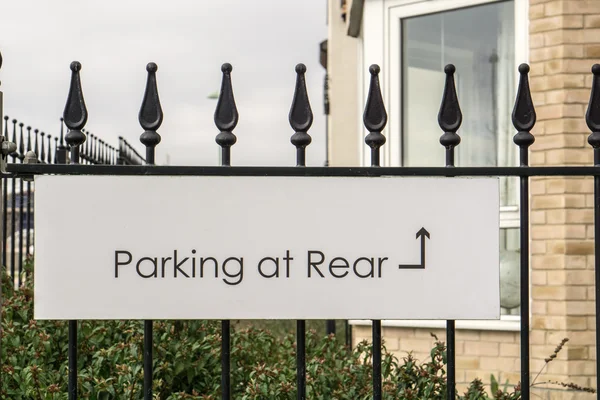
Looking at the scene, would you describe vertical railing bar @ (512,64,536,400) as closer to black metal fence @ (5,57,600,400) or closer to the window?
black metal fence @ (5,57,600,400)

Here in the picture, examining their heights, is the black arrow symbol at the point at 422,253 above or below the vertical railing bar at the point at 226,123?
below

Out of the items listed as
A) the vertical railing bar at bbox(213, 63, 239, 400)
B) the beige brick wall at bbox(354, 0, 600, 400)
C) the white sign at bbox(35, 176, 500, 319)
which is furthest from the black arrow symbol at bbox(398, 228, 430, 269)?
the beige brick wall at bbox(354, 0, 600, 400)

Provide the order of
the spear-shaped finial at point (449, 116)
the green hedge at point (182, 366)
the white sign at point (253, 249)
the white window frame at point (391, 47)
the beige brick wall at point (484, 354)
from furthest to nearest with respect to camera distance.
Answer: the white window frame at point (391, 47) < the beige brick wall at point (484, 354) < the green hedge at point (182, 366) < the spear-shaped finial at point (449, 116) < the white sign at point (253, 249)

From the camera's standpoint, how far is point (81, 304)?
2383 millimetres

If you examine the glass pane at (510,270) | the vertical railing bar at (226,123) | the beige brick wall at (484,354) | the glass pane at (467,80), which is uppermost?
the glass pane at (467,80)

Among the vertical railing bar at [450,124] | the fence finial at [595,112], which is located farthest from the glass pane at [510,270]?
the vertical railing bar at [450,124]

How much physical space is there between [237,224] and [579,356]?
11.5ft

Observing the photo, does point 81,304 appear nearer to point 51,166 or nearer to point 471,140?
point 51,166

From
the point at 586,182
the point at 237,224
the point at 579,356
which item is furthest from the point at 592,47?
the point at 237,224

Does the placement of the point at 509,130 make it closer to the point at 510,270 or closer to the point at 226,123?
the point at 510,270

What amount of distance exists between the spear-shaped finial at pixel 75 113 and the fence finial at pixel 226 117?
1.24 feet

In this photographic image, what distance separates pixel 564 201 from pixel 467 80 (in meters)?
1.25

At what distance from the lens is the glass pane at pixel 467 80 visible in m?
5.86

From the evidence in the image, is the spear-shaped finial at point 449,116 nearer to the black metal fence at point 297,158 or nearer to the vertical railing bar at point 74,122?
the black metal fence at point 297,158
